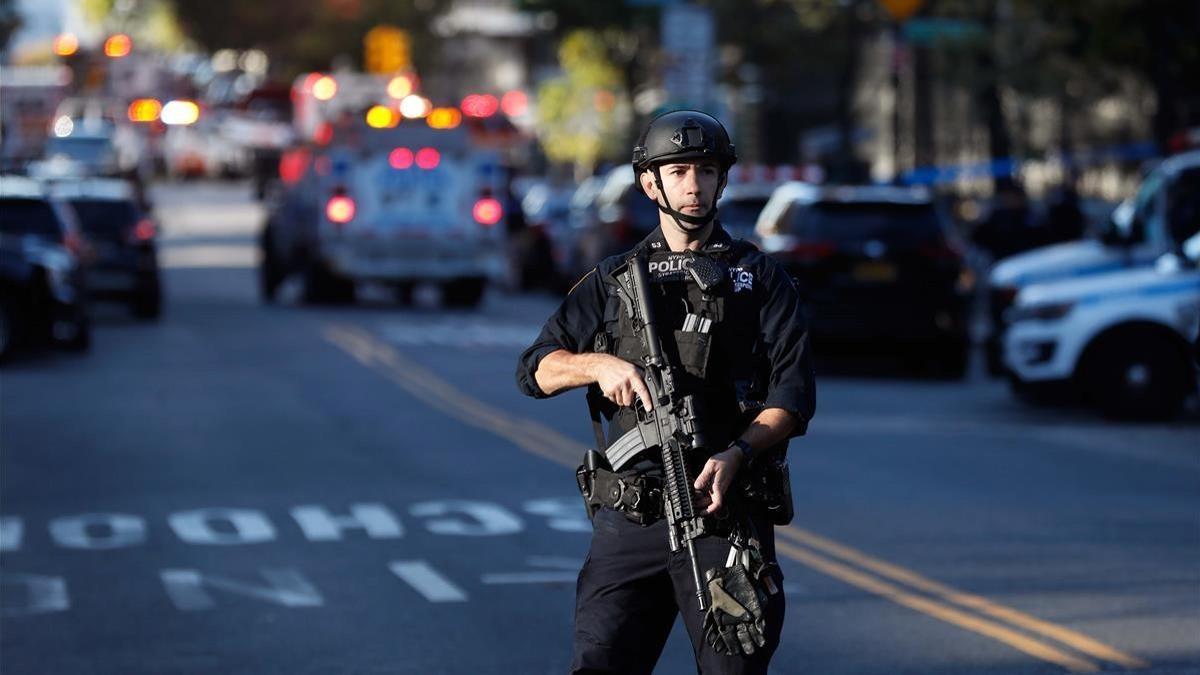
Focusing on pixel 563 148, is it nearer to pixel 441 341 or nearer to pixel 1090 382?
pixel 441 341

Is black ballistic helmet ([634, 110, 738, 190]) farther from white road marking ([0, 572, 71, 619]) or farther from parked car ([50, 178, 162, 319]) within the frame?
parked car ([50, 178, 162, 319])

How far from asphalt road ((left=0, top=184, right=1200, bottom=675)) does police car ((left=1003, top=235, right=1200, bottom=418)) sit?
0.40 metres

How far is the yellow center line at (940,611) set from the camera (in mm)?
8883

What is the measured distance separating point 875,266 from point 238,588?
12.1 meters

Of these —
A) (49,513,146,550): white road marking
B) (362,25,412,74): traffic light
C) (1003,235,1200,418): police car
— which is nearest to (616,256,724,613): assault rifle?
(49,513,146,550): white road marking

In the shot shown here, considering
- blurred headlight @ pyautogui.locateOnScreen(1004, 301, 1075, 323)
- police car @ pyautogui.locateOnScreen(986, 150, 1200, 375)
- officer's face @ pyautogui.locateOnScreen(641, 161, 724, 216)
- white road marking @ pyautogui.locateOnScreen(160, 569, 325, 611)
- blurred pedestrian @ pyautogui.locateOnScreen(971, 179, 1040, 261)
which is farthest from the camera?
blurred pedestrian @ pyautogui.locateOnScreen(971, 179, 1040, 261)

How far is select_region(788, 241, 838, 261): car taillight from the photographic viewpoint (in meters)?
21.6

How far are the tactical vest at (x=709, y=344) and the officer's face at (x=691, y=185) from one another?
12 centimetres

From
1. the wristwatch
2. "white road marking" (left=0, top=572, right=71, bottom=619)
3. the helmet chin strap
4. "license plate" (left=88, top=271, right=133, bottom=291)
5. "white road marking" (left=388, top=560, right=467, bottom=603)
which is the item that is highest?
the helmet chin strap

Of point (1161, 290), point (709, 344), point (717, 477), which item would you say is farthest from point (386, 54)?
point (717, 477)

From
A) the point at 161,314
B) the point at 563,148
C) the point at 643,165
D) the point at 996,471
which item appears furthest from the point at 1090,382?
the point at 563,148

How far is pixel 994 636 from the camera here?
9320 millimetres

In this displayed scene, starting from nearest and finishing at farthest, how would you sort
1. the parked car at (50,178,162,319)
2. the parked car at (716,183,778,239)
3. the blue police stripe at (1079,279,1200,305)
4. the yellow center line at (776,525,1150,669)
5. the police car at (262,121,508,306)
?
the yellow center line at (776,525,1150,669)
the blue police stripe at (1079,279,1200,305)
the parked car at (716,183,778,239)
the parked car at (50,178,162,319)
the police car at (262,121,508,306)

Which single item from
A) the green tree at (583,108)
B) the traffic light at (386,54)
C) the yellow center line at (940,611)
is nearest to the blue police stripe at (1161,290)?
the yellow center line at (940,611)
